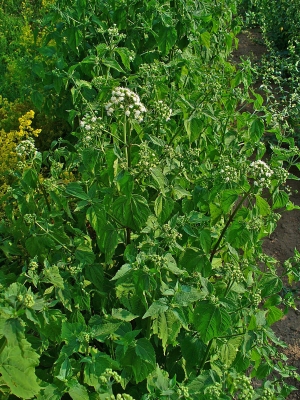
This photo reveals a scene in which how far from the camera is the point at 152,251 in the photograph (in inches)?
93.7

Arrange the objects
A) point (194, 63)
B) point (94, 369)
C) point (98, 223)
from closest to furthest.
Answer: point (94, 369)
point (98, 223)
point (194, 63)

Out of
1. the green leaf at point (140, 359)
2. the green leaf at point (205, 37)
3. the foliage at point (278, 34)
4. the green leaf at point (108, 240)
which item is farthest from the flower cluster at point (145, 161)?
the foliage at point (278, 34)

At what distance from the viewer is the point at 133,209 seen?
2.53 m

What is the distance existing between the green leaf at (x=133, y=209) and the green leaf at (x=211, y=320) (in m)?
0.56

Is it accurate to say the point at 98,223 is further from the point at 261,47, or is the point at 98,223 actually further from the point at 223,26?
the point at 261,47

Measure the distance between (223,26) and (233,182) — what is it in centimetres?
324

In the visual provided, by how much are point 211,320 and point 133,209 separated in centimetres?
69

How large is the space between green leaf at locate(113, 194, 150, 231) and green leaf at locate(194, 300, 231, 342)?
1.84 feet

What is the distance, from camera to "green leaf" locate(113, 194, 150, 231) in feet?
8.27

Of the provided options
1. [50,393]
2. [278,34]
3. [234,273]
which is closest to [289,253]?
[234,273]

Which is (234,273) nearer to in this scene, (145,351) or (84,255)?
(145,351)

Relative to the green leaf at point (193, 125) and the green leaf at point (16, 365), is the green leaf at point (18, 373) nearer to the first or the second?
the green leaf at point (16, 365)

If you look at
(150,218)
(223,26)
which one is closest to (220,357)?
(150,218)

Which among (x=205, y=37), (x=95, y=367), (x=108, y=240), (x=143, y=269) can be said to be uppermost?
(x=205, y=37)
